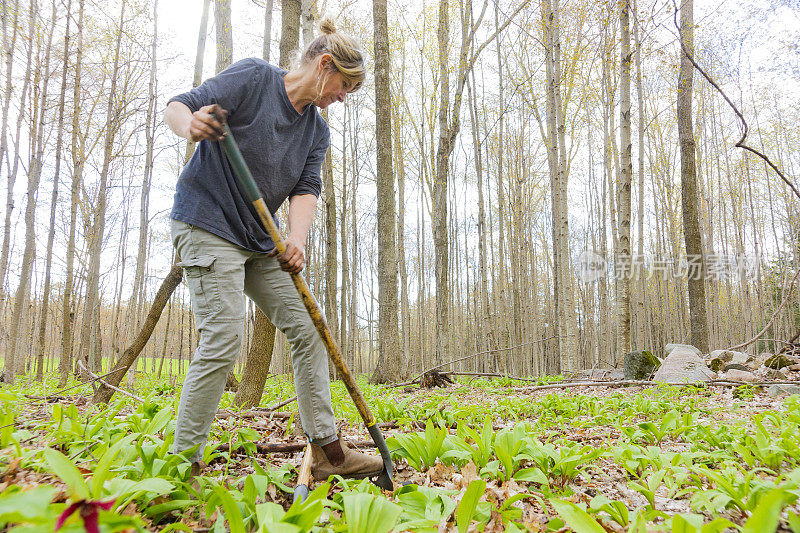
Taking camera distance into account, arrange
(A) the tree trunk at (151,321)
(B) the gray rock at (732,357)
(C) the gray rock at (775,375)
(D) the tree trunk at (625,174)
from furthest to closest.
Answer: (D) the tree trunk at (625,174)
(B) the gray rock at (732,357)
(C) the gray rock at (775,375)
(A) the tree trunk at (151,321)

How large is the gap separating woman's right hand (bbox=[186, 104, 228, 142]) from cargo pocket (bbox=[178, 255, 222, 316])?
1.57 ft

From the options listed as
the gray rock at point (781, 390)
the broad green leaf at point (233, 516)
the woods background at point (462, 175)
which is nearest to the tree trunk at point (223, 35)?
the woods background at point (462, 175)

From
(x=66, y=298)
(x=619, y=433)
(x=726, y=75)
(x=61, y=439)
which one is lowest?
(x=619, y=433)

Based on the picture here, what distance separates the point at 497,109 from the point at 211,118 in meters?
14.6

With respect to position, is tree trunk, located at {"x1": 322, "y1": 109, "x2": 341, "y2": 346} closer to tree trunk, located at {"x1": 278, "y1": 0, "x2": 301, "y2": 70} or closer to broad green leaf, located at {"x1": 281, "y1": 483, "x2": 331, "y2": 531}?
tree trunk, located at {"x1": 278, "y1": 0, "x2": 301, "y2": 70}

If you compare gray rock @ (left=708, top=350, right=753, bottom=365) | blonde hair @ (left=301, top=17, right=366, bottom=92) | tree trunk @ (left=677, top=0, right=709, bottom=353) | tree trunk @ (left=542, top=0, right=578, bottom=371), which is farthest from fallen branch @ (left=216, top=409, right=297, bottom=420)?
tree trunk @ (left=677, top=0, right=709, bottom=353)

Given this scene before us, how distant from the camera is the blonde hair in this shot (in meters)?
1.80

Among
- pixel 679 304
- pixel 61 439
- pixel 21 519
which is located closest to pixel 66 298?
pixel 61 439

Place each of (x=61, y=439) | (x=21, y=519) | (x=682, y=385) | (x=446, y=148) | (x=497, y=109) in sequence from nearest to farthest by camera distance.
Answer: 1. (x=21, y=519)
2. (x=61, y=439)
3. (x=682, y=385)
4. (x=446, y=148)
5. (x=497, y=109)

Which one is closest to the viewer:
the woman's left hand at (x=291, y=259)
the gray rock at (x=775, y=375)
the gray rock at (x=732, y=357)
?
the woman's left hand at (x=291, y=259)

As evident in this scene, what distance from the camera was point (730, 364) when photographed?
6.48 meters

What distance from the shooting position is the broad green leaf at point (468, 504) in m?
1.27

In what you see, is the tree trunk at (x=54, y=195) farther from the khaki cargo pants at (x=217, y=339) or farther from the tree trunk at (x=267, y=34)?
the khaki cargo pants at (x=217, y=339)

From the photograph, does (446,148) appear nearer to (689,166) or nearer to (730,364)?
(689,166)
